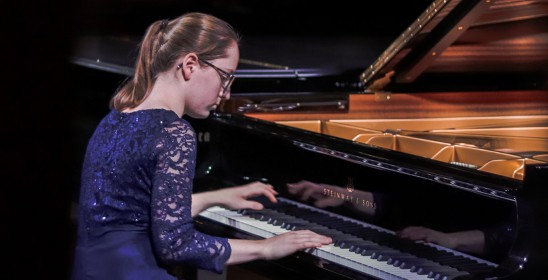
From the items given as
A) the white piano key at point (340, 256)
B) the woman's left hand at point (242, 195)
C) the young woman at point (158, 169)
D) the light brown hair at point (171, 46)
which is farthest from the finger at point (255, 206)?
the light brown hair at point (171, 46)

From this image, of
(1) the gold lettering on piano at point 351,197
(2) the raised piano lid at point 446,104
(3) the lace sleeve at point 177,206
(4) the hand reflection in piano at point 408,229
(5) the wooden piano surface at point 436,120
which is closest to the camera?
(3) the lace sleeve at point 177,206

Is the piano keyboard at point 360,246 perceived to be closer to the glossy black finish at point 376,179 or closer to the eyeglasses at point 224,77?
the glossy black finish at point 376,179

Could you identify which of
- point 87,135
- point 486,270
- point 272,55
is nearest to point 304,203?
point 486,270

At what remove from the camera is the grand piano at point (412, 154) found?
2.02m

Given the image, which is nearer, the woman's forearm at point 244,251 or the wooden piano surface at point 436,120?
the woman's forearm at point 244,251

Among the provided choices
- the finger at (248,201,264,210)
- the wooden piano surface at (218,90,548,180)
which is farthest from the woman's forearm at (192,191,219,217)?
the wooden piano surface at (218,90,548,180)

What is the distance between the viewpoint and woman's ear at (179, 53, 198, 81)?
1.90 m

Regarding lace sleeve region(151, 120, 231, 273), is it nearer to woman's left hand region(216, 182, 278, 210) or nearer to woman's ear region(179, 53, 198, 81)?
woman's ear region(179, 53, 198, 81)

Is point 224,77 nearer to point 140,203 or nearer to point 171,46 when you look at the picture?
point 171,46

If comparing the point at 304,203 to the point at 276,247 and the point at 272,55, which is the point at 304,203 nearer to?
the point at 276,247

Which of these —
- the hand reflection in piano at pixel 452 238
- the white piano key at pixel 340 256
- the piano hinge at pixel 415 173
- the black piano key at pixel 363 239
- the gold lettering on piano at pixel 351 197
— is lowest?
the white piano key at pixel 340 256

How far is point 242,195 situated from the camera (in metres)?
2.49

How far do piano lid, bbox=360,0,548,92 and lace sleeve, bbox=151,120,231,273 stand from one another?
133cm

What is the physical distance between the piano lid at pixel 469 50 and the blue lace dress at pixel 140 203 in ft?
4.42
